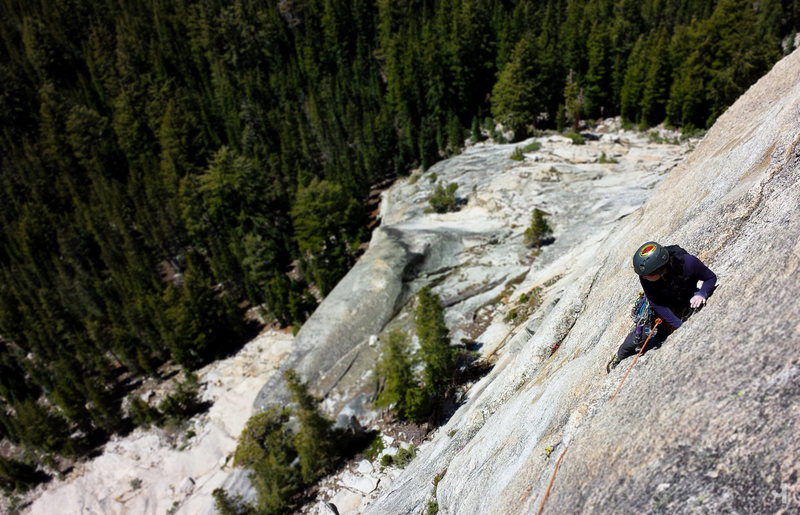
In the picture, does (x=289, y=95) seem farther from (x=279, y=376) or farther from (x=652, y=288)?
(x=652, y=288)

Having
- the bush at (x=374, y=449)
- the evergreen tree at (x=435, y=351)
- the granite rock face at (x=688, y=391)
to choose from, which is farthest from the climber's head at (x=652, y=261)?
the bush at (x=374, y=449)

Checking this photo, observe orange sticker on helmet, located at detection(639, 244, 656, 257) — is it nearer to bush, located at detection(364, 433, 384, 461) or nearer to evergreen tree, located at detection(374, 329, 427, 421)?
evergreen tree, located at detection(374, 329, 427, 421)

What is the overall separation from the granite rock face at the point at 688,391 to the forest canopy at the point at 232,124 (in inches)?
1615

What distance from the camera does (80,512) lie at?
4003 centimetres

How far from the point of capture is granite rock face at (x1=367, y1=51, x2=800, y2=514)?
16.2ft

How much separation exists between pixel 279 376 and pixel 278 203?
4358cm

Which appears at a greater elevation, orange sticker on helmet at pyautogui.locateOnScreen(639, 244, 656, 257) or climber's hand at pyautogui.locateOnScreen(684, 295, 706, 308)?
orange sticker on helmet at pyautogui.locateOnScreen(639, 244, 656, 257)

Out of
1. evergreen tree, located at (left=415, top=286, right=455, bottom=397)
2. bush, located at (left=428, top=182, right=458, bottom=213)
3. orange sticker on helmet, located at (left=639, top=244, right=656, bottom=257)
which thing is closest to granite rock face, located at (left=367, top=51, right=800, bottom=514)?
orange sticker on helmet, located at (left=639, top=244, right=656, bottom=257)

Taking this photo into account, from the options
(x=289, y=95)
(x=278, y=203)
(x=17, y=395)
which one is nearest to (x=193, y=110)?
(x=289, y=95)

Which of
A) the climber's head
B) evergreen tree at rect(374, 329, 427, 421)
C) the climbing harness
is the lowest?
evergreen tree at rect(374, 329, 427, 421)

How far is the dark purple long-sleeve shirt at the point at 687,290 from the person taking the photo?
6809 millimetres

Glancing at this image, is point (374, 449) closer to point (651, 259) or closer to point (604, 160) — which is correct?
point (651, 259)

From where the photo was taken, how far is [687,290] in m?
7.06

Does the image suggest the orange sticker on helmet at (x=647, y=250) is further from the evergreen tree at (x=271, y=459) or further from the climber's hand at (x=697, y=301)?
the evergreen tree at (x=271, y=459)
